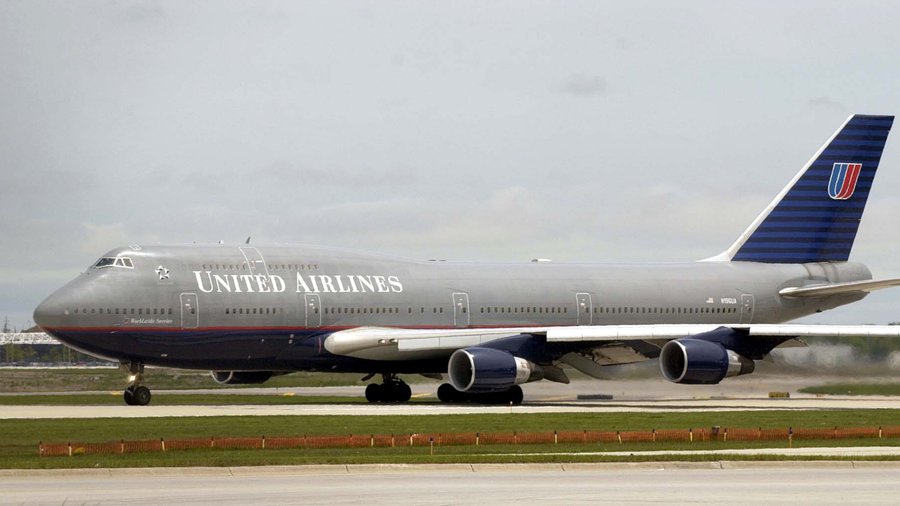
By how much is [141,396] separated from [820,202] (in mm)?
26350

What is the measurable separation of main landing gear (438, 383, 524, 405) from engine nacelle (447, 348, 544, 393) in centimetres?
96

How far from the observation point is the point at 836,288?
51969 millimetres

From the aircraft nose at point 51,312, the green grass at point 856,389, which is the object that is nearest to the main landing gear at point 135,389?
the aircraft nose at point 51,312

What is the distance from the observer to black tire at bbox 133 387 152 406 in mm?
42219

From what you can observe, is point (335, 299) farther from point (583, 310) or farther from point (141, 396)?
point (583, 310)

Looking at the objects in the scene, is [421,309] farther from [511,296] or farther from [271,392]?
[271,392]

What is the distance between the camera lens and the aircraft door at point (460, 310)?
47.9 m

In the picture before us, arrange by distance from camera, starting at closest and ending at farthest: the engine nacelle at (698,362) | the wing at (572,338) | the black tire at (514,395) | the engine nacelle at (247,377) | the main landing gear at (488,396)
Answer: the engine nacelle at (698,362), the wing at (572,338), the main landing gear at (488,396), the black tire at (514,395), the engine nacelle at (247,377)

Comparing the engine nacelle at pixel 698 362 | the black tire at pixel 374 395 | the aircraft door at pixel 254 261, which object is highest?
the aircraft door at pixel 254 261

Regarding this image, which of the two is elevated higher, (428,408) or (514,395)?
(428,408)

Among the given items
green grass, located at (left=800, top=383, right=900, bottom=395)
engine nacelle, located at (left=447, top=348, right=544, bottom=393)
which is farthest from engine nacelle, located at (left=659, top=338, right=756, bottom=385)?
green grass, located at (left=800, top=383, right=900, bottom=395)

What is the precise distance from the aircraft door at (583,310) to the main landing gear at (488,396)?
517cm

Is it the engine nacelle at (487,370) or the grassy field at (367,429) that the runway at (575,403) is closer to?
the engine nacelle at (487,370)

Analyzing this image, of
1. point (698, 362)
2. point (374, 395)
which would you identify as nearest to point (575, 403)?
point (698, 362)
